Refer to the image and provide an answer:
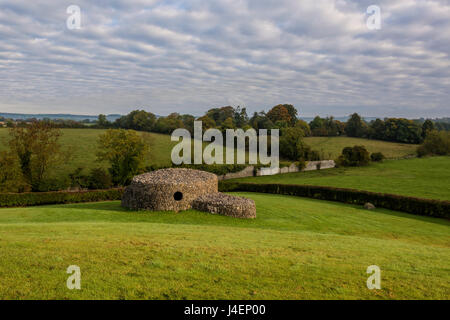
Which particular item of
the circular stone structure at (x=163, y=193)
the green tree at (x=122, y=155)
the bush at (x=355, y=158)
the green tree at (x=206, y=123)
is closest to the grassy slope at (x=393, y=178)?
the bush at (x=355, y=158)

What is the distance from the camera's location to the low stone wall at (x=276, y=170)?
57875 mm

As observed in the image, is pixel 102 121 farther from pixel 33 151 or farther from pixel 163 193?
pixel 163 193

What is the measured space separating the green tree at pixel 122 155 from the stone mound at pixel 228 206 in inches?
1015

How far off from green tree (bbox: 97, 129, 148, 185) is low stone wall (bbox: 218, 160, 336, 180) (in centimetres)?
1632

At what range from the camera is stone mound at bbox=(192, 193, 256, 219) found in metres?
22.0

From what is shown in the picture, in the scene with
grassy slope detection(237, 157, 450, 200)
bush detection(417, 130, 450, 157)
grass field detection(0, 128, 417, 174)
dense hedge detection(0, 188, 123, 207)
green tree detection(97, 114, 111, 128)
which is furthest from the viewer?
green tree detection(97, 114, 111, 128)

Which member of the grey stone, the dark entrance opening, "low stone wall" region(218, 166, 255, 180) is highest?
the dark entrance opening

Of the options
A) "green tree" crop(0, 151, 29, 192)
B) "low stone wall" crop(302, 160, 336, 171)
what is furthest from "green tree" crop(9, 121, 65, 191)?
"low stone wall" crop(302, 160, 336, 171)

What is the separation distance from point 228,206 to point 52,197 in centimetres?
1982

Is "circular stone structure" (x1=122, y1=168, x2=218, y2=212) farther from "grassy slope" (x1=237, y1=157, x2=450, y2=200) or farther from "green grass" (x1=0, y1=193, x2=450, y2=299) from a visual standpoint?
"grassy slope" (x1=237, y1=157, x2=450, y2=200)

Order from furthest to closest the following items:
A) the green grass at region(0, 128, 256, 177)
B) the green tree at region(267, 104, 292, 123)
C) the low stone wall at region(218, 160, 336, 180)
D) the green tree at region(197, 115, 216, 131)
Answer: the green tree at region(267, 104, 292, 123) → the green tree at region(197, 115, 216, 131) → the low stone wall at region(218, 160, 336, 180) → the green grass at region(0, 128, 256, 177)

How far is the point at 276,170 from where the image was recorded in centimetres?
6191
